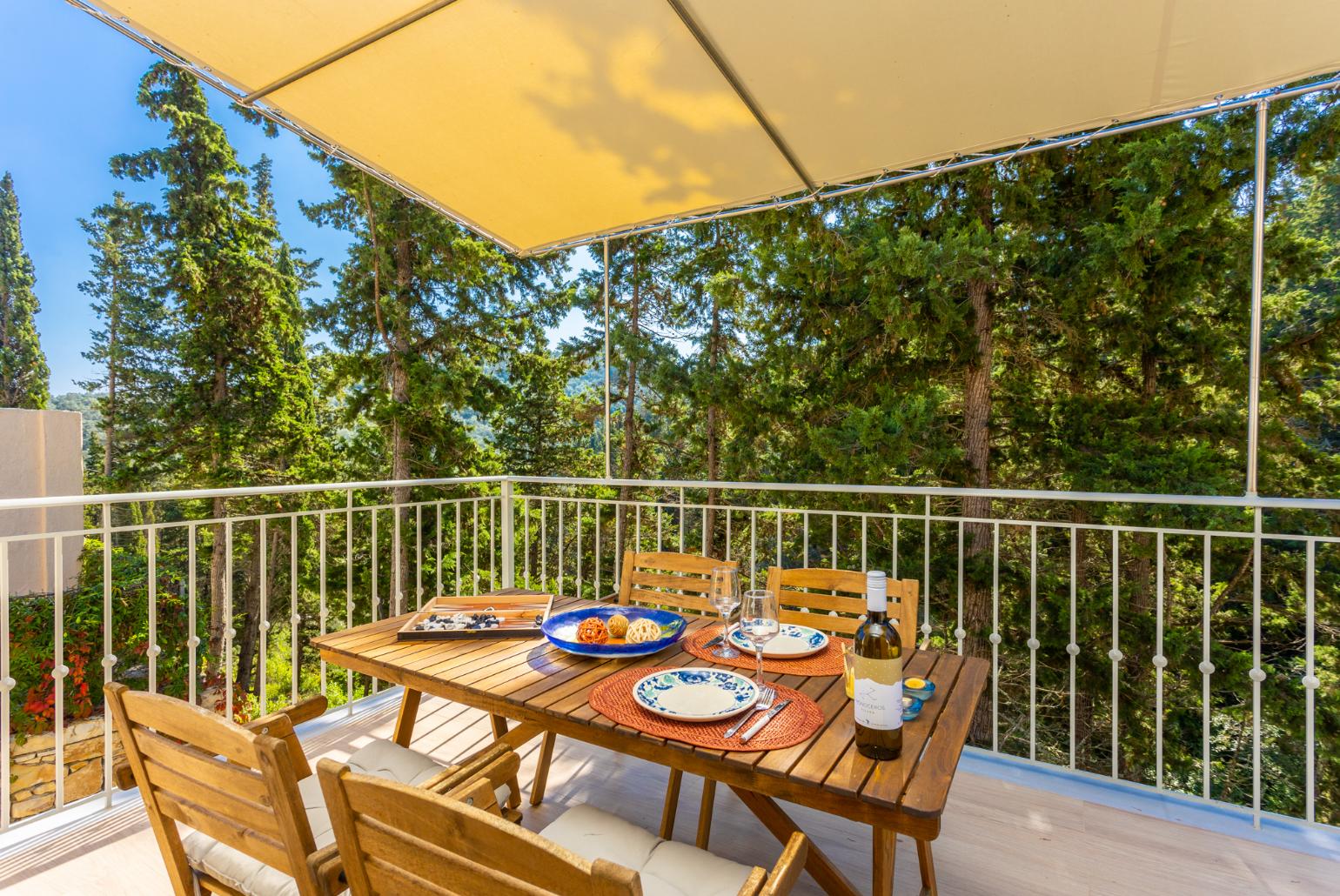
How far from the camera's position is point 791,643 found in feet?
5.71

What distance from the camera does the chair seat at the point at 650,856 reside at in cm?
120

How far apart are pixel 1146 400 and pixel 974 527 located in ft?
7.23

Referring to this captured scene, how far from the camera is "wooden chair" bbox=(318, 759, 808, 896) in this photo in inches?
28.2

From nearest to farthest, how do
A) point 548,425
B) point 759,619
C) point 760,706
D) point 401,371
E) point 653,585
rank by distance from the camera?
point 760,706 → point 759,619 → point 653,585 → point 401,371 → point 548,425

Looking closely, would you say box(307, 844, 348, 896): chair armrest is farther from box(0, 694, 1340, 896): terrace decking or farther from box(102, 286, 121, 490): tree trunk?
box(102, 286, 121, 490): tree trunk

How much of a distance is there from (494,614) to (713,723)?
974 millimetres

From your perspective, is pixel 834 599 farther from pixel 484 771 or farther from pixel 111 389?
pixel 111 389

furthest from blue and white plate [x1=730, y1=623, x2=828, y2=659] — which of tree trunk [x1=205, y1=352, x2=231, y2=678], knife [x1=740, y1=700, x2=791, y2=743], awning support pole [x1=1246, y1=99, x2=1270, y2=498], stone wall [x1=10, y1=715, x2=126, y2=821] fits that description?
tree trunk [x1=205, y1=352, x2=231, y2=678]

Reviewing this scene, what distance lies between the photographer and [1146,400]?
688 cm

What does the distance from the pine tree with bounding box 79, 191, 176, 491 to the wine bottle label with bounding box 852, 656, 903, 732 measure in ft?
42.9

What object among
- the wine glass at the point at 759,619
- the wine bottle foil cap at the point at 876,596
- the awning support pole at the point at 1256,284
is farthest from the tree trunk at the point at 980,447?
the wine bottle foil cap at the point at 876,596

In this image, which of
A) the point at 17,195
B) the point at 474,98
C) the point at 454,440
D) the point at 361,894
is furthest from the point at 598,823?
the point at 17,195

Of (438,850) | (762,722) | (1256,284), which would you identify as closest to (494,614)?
(762,722)

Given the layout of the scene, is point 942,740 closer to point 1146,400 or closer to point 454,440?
point 1146,400
